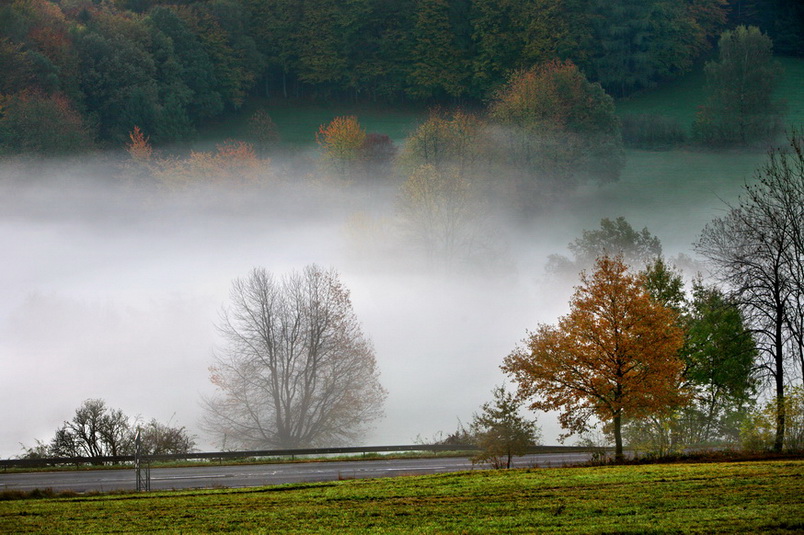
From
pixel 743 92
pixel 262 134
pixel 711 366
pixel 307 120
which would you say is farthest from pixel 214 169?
pixel 711 366

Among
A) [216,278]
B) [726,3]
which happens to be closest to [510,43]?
[726,3]

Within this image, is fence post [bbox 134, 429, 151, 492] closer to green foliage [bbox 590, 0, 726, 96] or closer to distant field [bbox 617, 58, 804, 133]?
green foliage [bbox 590, 0, 726, 96]

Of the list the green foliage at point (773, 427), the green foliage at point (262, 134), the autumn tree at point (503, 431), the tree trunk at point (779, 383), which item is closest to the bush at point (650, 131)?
the green foliage at point (262, 134)

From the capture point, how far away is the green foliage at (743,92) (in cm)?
7881

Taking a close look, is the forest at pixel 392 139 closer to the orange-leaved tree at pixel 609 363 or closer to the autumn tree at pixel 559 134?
the autumn tree at pixel 559 134

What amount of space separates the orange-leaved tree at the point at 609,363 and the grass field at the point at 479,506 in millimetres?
6654

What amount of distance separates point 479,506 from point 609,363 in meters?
12.9

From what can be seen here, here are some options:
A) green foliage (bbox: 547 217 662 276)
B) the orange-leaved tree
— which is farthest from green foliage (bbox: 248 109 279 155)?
the orange-leaved tree

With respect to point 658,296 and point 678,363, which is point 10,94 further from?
point 678,363

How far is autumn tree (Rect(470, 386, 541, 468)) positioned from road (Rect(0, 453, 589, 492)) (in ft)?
3.06

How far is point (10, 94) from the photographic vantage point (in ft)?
243

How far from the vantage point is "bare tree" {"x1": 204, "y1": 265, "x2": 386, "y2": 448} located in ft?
144

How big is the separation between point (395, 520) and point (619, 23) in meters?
72.7

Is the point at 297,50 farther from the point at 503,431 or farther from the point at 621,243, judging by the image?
the point at 503,431
